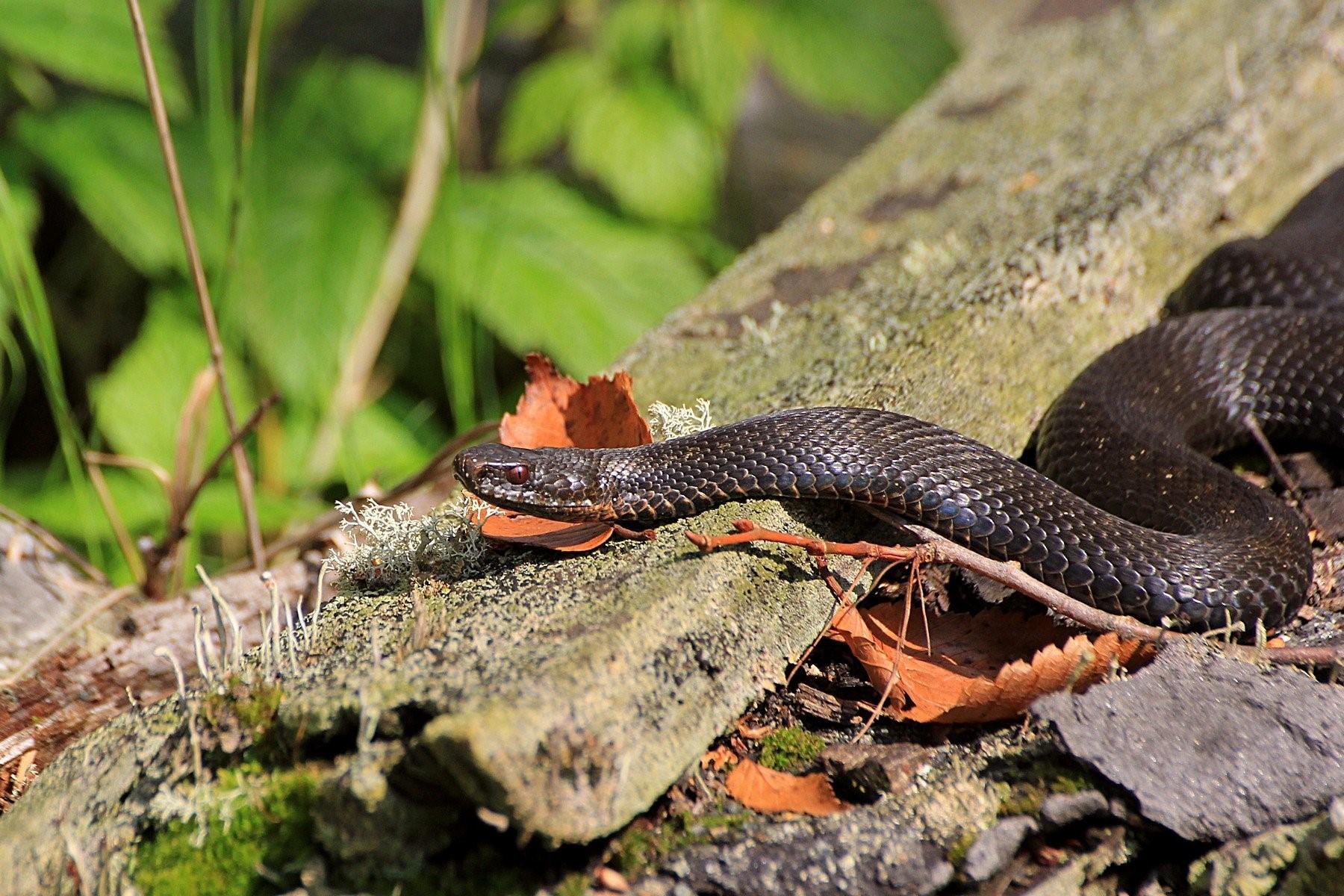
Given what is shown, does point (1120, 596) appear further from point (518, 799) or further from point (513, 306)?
point (513, 306)

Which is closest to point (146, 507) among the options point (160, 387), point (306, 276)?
point (160, 387)

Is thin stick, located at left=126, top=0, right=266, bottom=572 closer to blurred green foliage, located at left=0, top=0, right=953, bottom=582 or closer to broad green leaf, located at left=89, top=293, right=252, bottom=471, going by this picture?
blurred green foliage, located at left=0, top=0, right=953, bottom=582

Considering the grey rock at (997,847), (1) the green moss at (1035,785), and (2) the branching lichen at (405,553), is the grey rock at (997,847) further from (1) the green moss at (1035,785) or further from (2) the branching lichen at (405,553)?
(2) the branching lichen at (405,553)

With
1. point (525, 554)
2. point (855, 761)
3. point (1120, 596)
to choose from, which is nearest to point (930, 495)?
point (1120, 596)

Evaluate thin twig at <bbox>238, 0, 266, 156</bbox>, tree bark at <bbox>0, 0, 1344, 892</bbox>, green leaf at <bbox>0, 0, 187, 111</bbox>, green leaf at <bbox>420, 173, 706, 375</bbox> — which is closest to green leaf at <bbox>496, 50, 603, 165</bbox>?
green leaf at <bbox>420, 173, 706, 375</bbox>

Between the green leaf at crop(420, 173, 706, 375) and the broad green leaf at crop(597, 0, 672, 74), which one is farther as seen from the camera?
the broad green leaf at crop(597, 0, 672, 74)
